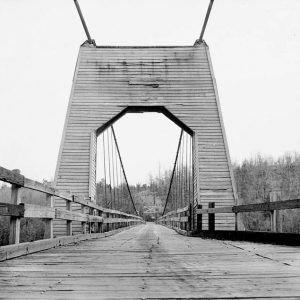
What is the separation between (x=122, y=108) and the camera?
1549 cm

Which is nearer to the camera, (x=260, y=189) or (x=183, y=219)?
(x=183, y=219)

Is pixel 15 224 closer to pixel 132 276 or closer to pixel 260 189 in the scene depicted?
pixel 132 276

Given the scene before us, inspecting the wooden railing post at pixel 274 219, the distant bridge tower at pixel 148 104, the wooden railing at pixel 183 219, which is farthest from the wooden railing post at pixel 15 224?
the distant bridge tower at pixel 148 104

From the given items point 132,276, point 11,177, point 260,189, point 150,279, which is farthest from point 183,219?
point 260,189

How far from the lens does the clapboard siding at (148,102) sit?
48.3 ft

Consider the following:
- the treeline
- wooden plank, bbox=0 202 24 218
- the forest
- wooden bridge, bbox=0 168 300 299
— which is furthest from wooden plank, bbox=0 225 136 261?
the treeline

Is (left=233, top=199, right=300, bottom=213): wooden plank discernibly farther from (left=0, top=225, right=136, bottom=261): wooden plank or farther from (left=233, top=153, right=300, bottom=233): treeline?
(left=233, top=153, right=300, bottom=233): treeline

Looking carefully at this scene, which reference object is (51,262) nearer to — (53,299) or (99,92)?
(53,299)

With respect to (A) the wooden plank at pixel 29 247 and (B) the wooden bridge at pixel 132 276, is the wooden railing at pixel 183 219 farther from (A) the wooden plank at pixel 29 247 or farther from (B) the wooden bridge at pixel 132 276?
(B) the wooden bridge at pixel 132 276

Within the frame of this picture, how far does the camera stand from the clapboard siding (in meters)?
14.7

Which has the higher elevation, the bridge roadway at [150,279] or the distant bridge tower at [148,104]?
the distant bridge tower at [148,104]

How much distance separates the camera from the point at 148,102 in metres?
15.4

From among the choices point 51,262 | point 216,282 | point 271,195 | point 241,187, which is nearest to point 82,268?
point 51,262

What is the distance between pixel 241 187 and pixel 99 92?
44.1 m
